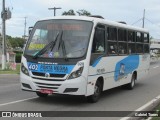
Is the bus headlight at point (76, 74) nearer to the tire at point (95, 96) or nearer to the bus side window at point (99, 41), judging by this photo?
the bus side window at point (99, 41)

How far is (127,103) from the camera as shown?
1316 centimetres

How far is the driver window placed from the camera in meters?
12.5

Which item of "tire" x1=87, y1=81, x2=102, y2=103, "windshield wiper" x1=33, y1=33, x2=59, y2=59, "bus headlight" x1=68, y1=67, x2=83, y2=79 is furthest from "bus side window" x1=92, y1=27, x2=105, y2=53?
"windshield wiper" x1=33, y1=33, x2=59, y2=59

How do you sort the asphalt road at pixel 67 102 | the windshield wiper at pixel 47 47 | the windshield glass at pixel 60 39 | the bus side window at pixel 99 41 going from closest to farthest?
the asphalt road at pixel 67 102 < the windshield glass at pixel 60 39 < the windshield wiper at pixel 47 47 < the bus side window at pixel 99 41

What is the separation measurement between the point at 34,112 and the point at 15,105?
4.46ft

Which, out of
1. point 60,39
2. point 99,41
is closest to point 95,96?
point 99,41

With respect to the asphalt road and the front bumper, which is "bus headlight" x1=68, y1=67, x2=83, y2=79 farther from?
the asphalt road

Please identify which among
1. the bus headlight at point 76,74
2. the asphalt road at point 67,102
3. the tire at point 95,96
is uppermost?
the bus headlight at point 76,74

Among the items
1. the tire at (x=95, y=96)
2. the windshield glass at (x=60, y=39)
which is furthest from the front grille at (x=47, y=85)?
the tire at (x=95, y=96)

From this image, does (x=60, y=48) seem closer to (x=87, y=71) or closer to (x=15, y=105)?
(x=87, y=71)

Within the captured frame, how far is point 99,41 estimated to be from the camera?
12.9 meters

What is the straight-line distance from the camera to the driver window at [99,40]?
12469mm

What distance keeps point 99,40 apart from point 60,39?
1388 millimetres

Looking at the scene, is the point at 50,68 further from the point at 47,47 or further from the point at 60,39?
the point at 60,39
